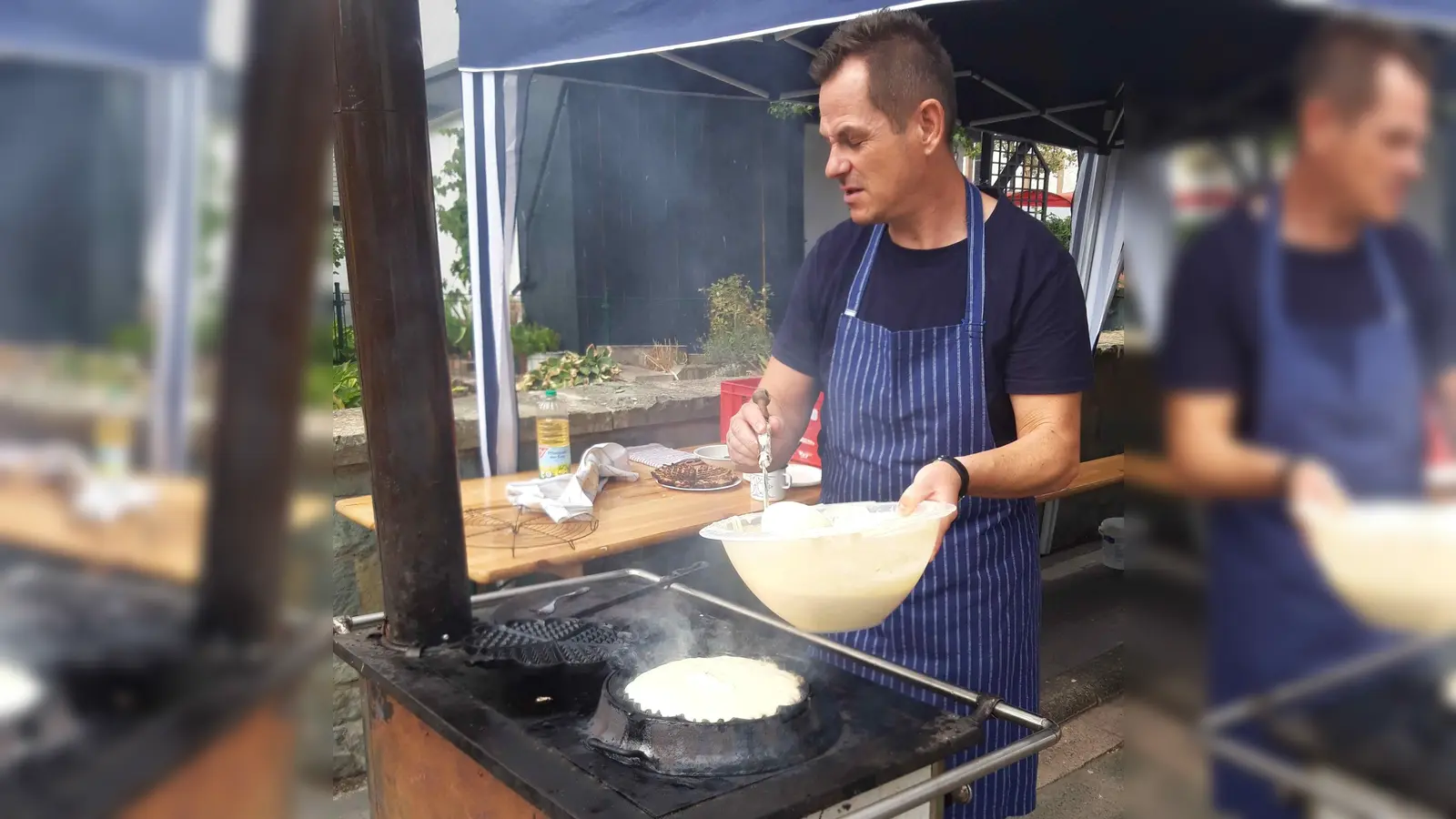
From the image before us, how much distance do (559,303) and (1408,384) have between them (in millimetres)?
8016

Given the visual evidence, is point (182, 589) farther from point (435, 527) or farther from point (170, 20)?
point (435, 527)

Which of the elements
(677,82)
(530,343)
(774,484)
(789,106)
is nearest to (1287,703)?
(774,484)

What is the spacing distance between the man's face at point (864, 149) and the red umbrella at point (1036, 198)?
6.49 m

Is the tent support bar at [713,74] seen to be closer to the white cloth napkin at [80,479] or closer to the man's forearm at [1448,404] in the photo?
the man's forearm at [1448,404]

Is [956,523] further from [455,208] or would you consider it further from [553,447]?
[455,208]

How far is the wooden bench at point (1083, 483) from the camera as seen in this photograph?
4.84 meters

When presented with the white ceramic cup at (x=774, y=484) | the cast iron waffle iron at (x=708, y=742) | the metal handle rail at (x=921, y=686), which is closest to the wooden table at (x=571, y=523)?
the white ceramic cup at (x=774, y=484)

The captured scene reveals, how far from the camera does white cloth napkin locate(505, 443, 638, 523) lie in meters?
3.43

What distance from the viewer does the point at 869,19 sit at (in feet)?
7.48

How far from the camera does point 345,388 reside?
4.55 metres

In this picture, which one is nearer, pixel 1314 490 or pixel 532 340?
pixel 1314 490

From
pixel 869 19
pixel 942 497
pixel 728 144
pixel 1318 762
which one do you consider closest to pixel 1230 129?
pixel 1318 762

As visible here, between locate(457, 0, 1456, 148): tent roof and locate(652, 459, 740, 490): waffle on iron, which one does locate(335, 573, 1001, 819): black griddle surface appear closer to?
locate(457, 0, 1456, 148): tent roof

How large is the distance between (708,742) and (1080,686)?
11.9 feet
